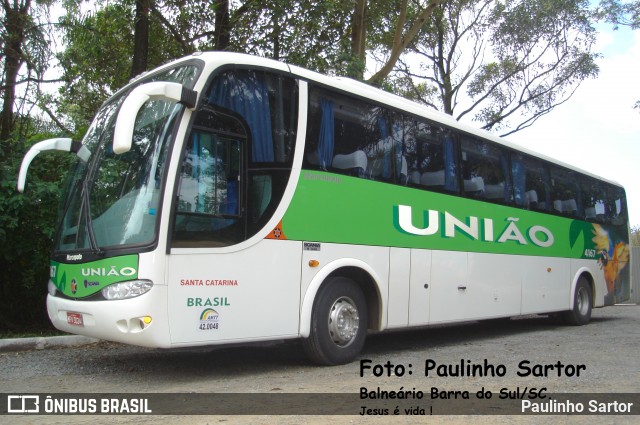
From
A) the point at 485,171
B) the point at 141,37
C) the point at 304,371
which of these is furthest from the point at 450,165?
the point at 141,37

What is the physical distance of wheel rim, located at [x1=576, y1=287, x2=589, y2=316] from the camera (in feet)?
43.1

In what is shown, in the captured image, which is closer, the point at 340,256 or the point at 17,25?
the point at 340,256

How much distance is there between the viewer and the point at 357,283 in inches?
302

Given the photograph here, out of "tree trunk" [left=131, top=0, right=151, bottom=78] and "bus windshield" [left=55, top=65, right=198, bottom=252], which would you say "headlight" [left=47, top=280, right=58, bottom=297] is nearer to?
"bus windshield" [left=55, top=65, right=198, bottom=252]

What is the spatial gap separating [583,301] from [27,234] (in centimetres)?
1088

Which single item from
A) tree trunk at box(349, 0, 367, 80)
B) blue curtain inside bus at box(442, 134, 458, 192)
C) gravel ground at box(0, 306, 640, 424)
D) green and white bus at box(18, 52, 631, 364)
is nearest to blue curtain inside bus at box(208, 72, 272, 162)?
green and white bus at box(18, 52, 631, 364)

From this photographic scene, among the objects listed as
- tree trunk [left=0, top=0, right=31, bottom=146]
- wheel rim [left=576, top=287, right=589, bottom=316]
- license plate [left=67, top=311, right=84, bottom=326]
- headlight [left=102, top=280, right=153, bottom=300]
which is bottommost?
wheel rim [left=576, top=287, right=589, bottom=316]

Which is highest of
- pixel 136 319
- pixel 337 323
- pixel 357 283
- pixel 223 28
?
pixel 223 28

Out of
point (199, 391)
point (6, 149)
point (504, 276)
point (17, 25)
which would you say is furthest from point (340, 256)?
point (17, 25)

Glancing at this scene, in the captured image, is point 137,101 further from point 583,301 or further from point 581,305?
point 583,301

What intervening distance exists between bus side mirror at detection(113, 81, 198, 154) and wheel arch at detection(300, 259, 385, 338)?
236 cm

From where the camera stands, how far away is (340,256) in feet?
23.8

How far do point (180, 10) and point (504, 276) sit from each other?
8.32 metres

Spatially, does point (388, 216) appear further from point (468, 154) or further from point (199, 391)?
point (199, 391)
